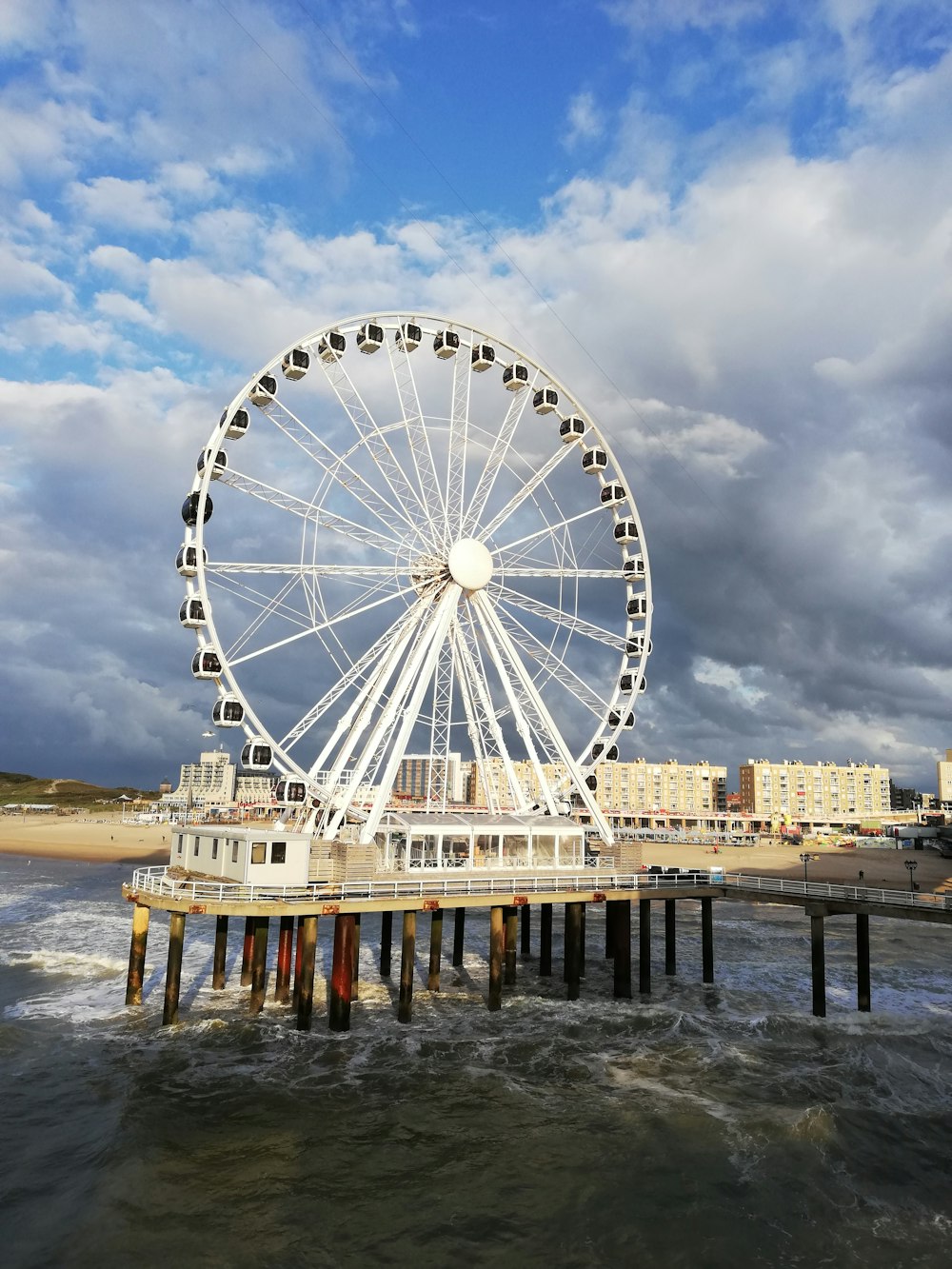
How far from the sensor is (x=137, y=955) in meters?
28.3

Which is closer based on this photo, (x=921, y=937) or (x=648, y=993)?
(x=648, y=993)

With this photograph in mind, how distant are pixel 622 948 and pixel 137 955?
17.2 meters

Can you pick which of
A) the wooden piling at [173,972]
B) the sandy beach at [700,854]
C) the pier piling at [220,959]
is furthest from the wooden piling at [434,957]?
the sandy beach at [700,854]

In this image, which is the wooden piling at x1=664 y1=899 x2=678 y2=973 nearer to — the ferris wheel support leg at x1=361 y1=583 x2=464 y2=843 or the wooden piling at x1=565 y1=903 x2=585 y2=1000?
the wooden piling at x1=565 y1=903 x2=585 y2=1000

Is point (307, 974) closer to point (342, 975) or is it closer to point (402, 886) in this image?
point (342, 975)

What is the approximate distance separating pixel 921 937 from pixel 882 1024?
90.8 ft

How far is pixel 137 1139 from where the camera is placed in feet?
61.0

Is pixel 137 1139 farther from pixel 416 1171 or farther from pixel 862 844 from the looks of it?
pixel 862 844

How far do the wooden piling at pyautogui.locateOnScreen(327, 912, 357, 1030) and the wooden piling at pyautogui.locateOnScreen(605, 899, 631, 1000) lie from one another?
10824mm

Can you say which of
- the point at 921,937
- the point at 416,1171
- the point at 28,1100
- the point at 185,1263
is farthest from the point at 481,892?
the point at 921,937

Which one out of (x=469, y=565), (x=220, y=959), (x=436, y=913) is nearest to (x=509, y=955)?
(x=436, y=913)

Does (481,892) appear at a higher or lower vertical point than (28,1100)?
higher

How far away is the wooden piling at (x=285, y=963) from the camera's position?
101 feet

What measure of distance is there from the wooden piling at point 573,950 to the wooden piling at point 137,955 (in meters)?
14.4
